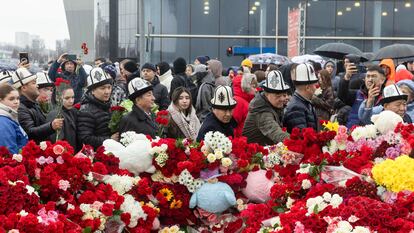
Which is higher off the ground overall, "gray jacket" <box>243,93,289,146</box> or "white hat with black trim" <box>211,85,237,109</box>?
"white hat with black trim" <box>211,85,237,109</box>

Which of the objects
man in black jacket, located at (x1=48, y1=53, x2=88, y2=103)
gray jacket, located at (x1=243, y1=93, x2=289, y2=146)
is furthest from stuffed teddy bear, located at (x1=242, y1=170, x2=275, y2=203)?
man in black jacket, located at (x1=48, y1=53, x2=88, y2=103)

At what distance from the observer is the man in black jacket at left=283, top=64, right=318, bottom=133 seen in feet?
23.1

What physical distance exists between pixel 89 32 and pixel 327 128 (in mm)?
28694

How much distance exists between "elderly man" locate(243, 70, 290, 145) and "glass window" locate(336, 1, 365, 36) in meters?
27.0

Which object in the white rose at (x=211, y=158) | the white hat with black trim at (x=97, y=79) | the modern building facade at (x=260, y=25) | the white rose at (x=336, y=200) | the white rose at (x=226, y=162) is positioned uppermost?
the modern building facade at (x=260, y=25)

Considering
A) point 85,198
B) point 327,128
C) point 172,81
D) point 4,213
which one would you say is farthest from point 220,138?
point 172,81

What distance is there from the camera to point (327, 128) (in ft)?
19.1

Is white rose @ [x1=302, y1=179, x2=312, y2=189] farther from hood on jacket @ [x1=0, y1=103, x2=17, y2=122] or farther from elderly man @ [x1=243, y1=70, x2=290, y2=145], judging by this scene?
hood on jacket @ [x1=0, y1=103, x2=17, y2=122]

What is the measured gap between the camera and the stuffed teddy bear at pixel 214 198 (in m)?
5.53

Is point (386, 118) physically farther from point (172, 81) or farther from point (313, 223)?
point (172, 81)

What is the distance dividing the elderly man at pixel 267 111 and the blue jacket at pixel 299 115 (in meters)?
0.09

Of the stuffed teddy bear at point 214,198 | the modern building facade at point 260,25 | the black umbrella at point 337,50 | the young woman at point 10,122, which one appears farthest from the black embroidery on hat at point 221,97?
the modern building facade at point 260,25

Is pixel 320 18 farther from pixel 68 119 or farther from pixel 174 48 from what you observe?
pixel 68 119

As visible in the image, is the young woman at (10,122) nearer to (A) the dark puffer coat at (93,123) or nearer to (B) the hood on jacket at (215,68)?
(A) the dark puffer coat at (93,123)
